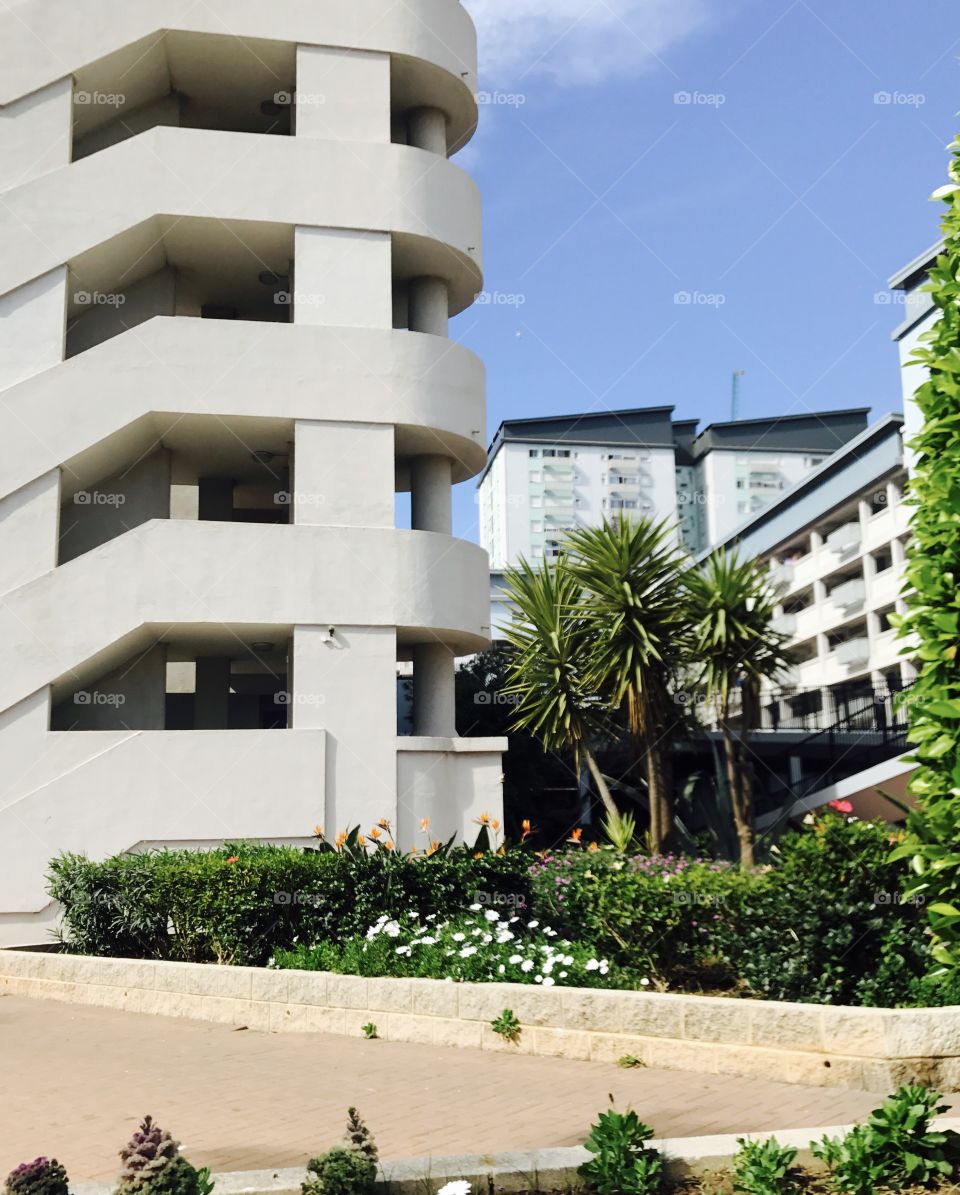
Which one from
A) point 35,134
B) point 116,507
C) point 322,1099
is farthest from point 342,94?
point 322,1099

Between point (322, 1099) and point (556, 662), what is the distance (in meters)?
12.7

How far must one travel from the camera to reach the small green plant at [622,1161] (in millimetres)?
5250

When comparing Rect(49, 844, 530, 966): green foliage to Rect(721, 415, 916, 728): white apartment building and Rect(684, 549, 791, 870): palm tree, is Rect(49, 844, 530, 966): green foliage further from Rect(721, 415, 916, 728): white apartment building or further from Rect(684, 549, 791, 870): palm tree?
Rect(721, 415, 916, 728): white apartment building

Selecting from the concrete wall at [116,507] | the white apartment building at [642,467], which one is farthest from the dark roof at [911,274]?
the white apartment building at [642,467]

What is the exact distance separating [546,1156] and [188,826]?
12.4 metres

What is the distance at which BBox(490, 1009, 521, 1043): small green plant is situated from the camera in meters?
9.45

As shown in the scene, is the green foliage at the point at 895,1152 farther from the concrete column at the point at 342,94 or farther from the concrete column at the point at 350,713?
the concrete column at the point at 342,94

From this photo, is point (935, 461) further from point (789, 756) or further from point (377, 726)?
point (789, 756)

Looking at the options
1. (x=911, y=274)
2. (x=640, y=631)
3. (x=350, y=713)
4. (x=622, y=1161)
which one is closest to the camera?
(x=622, y=1161)

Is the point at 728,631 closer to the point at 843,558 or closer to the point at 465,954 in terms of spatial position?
the point at 465,954

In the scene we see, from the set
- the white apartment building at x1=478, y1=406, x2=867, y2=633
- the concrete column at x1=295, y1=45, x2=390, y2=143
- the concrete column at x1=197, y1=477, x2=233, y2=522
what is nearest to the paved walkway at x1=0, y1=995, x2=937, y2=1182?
the concrete column at x1=197, y1=477, x2=233, y2=522

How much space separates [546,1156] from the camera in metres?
5.61

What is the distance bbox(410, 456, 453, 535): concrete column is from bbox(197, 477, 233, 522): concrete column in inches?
160

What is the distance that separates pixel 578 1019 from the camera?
920cm
